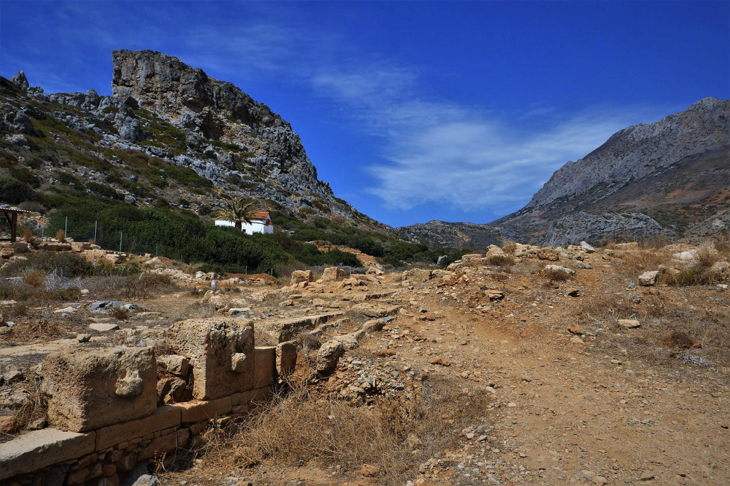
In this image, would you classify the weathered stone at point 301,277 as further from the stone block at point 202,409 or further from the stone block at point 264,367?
the stone block at point 202,409

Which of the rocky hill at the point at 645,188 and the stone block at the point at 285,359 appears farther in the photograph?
the rocky hill at the point at 645,188

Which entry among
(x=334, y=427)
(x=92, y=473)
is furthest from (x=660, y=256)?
(x=92, y=473)

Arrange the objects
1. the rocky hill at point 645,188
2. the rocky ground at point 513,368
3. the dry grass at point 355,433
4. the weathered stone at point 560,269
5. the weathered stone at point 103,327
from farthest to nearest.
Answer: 1. the rocky hill at point 645,188
2. the weathered stone at point 560,269
3. the weathered stone at point 103,327
4. the dry grass at point 355,433
5. the rocky ground at point 513,368

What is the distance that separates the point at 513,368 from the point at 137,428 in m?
4.94

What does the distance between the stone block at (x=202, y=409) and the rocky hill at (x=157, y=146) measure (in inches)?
979

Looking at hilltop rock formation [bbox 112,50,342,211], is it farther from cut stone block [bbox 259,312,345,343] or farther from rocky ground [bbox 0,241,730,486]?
cut stone block [bbox 259,312,345,343]

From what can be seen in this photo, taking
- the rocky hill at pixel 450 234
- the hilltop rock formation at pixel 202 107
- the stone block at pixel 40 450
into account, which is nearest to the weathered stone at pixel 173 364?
the stone block at pixel 40 450

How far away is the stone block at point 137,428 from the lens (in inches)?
161

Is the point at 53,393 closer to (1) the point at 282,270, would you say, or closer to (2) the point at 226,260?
(1) the point at 282,270

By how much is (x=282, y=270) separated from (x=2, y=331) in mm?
13842

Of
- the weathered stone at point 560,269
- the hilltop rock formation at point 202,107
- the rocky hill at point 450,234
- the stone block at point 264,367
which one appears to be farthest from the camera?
the hilltop rock formation at point 202,107

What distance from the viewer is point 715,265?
937 centimetres

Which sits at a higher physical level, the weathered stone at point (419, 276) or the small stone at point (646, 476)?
the weathered stone at point (419, 276)

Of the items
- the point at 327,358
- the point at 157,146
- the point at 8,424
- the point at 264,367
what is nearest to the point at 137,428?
the point at 8,424
